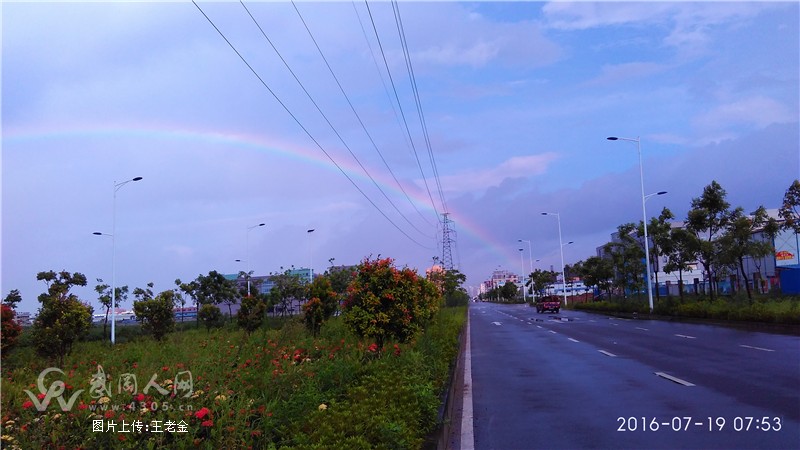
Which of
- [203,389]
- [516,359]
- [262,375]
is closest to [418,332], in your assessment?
[516,359]

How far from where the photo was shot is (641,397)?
1016 centimetres

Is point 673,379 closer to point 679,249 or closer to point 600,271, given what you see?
point 679,249

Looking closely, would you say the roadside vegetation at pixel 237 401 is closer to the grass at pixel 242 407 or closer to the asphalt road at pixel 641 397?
the grass at pixel 242 407

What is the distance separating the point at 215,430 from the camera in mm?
4832

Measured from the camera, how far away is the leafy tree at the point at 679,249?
116 feet

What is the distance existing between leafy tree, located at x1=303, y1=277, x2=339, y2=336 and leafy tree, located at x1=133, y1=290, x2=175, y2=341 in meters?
5.28

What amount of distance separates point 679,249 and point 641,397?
1214 inches

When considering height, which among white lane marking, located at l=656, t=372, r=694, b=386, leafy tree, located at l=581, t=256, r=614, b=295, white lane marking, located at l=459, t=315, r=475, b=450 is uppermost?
leafy tree, located at l=581, t=256, r=614, b=295

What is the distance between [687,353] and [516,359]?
4.68 meters

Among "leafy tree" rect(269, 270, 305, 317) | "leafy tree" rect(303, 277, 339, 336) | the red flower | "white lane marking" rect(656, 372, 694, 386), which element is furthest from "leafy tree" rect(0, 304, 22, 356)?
"leafy tree" rect(269, 270, 305, 317)

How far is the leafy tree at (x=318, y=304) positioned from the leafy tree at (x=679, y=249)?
2415 centimetres

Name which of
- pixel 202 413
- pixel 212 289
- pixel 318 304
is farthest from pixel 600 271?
pixel 202 413

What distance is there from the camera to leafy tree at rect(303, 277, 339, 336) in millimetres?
18391

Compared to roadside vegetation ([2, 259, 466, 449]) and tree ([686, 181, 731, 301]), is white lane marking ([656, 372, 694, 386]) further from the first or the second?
tree ([686, 181, 731, 301])
